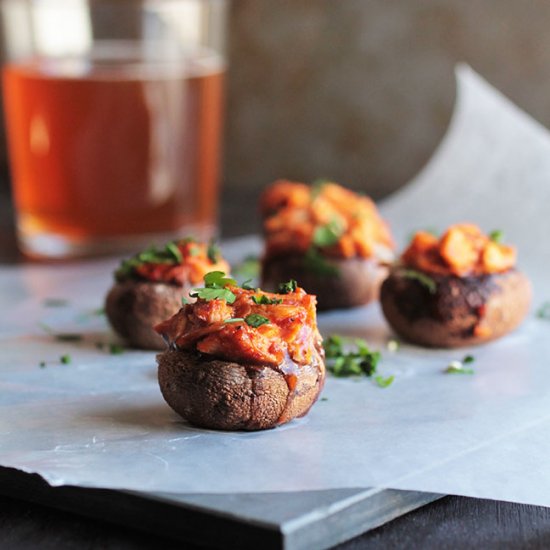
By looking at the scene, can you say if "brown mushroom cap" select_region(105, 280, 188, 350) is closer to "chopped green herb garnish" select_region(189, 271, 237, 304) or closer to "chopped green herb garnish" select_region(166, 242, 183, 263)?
"chopped green herb garnish" select_region(166, 242, 183, 263)

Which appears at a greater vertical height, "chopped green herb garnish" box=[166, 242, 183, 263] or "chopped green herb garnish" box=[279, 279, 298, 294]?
"chopped green herb garnish" box=[279, 279, 298, 294]

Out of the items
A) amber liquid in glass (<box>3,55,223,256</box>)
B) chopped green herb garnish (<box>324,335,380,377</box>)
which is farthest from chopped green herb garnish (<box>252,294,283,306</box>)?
amber liquid in glass (<box>3,55,223,256</box>)

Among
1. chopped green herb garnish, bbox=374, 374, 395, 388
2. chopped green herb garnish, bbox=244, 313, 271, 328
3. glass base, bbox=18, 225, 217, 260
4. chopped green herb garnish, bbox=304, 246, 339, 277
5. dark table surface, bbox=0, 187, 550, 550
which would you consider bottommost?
glass base, bbox=18, 225, 217, 260

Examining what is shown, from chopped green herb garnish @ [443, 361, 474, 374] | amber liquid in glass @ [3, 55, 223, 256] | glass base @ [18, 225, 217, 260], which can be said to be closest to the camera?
chopped green herb garnish @ [443, 361, 474, 374]

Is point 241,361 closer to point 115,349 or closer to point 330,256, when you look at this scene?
point 115,349

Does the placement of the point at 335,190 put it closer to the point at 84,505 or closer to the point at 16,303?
the point at 16,303

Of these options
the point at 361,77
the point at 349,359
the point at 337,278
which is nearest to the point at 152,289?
the point at 349,359
